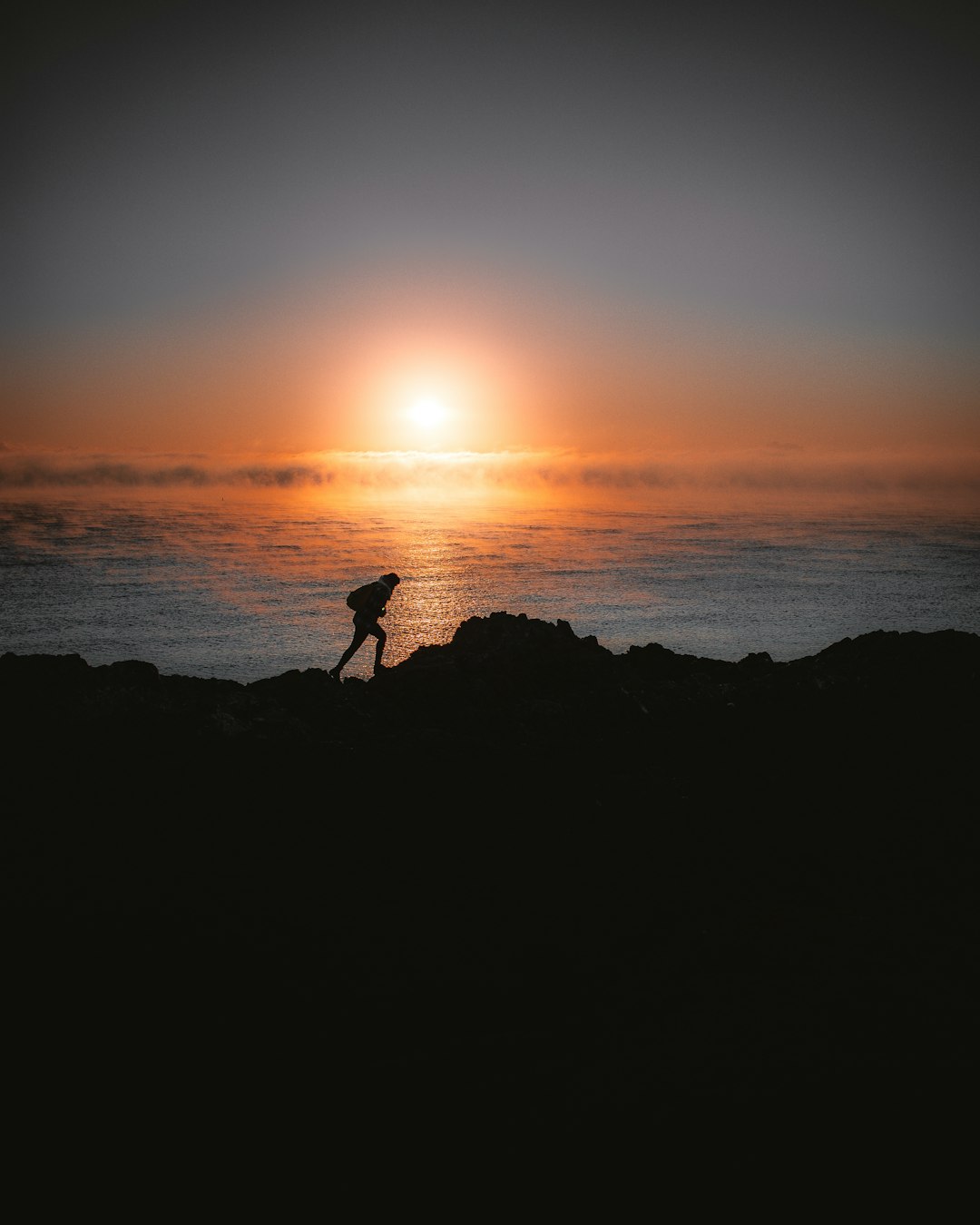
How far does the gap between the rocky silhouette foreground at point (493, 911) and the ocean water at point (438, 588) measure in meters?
22.9

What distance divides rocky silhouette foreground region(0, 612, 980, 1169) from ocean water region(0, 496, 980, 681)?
75.1ft

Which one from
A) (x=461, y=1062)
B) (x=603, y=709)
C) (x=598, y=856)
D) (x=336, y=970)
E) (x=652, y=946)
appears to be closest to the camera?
(x=461, y=1062)

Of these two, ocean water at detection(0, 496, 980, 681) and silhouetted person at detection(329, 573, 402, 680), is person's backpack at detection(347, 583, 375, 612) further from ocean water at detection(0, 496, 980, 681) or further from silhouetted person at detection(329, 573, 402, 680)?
ocean water at detection(0, 496, 980, 681)

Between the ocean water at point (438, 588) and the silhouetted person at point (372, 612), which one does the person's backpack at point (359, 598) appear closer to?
the silhouetted person at point (372, 612)

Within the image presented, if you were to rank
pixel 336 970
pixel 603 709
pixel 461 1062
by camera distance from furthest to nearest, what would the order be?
pixel 603 709, pixel 336 970, pixel 461 1062

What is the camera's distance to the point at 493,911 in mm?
8039

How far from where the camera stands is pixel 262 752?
11.0 meters

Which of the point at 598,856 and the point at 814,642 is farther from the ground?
the point at 598,856

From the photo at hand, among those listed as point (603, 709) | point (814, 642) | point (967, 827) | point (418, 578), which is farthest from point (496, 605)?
point (967, 827)

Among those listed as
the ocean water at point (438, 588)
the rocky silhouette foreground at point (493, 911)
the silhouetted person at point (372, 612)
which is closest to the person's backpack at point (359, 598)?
the silhouetted person at point (372, 612)

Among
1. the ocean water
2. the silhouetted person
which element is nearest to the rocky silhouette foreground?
the silhouetted person

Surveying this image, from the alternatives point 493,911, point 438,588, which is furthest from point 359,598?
point 438,588

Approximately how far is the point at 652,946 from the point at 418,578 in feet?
212

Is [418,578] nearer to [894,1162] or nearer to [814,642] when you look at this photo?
[814,642]
